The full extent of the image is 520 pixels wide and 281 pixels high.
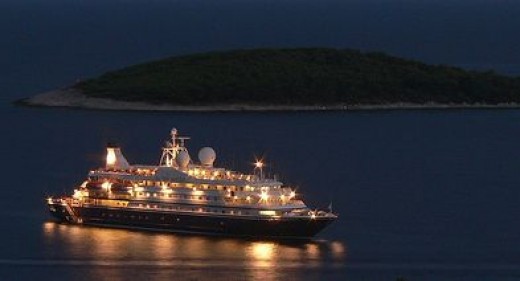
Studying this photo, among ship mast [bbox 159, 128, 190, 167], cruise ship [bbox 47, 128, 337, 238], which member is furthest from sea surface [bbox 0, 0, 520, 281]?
ship mast [bbox 159, 128, 190, 167]

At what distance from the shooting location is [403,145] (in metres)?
129

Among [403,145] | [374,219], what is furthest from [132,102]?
[374,219]

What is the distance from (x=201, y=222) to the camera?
9212 cm

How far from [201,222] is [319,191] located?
13958 millimetres

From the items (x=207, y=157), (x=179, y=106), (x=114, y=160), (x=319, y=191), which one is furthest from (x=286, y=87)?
(x=207, y=157)

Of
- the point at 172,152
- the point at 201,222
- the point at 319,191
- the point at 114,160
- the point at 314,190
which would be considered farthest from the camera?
the point at 314,190

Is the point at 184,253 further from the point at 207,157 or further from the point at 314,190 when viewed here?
the point at 314,190

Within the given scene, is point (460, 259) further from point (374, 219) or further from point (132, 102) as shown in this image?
point (132, 102)

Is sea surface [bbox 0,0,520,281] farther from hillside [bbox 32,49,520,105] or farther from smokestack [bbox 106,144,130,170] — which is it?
hillside [bbox 32,49,520,105]

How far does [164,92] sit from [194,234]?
6499 cm

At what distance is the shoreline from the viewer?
15350 cm

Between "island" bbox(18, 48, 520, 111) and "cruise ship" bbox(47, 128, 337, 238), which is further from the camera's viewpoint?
"island" bbox(18, 48, 520, 111)

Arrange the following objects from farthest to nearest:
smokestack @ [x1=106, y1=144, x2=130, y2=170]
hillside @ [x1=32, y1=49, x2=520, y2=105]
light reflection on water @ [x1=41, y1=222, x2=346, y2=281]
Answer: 1. hillside @ [x1=32, y1=49, x2=520, y2=105]
2. smokestack @ [x1=106, y1=144, x2=130, y2=170]
3. light reflection on water @ [x1=41, y1=222, x2=346, y2=281]

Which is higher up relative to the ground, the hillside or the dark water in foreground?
the hillside
